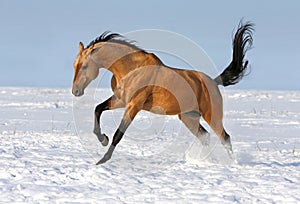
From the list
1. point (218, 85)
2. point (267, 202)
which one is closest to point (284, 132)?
point (218, 85)

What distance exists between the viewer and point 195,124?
22.1 feet

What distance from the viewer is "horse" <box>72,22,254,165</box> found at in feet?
18.2

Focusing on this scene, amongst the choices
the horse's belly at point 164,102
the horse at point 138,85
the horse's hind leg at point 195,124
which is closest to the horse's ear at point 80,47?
the horse at point 138,85

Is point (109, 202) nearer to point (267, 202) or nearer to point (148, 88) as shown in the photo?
point (267, 202)

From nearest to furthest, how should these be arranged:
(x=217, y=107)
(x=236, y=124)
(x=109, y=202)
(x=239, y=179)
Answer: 1. (x=109, y=202)
2. (x=239, y=179)
3. (x=217, y=107)
4. (x=236, y=124)

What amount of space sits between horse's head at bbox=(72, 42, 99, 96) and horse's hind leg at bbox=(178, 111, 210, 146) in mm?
1635

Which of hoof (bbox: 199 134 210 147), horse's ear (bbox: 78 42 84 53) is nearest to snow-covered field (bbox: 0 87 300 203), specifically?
hoof (bbox: 199 134 210 147)

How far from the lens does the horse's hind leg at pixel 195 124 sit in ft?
21.3

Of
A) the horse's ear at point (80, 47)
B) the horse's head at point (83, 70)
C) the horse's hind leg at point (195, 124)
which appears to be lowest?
the horse's hind leg at point (195, 124)

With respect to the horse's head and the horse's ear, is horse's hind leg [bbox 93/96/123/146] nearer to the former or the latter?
the horse's head

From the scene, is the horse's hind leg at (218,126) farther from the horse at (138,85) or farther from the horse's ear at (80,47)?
the horse's ear at (80,47)

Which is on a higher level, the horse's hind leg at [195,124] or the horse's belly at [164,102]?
the horse's belly at [164,102]

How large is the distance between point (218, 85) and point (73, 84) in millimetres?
2508

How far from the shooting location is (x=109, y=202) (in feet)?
12.8
